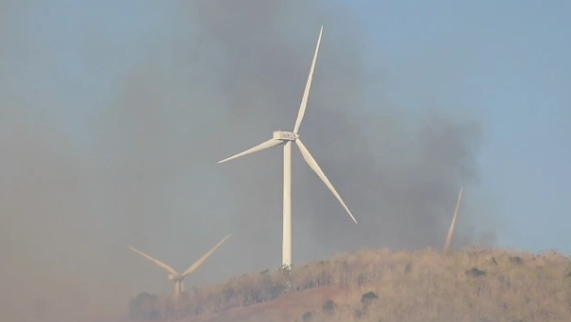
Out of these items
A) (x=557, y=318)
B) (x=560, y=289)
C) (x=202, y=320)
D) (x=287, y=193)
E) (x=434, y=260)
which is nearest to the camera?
(x=557, y=318)

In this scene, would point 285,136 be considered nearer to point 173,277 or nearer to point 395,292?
point 173,277

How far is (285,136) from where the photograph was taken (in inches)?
2009

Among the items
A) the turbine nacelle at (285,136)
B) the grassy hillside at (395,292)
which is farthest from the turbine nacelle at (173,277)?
the turbine nacelle at (285,136)

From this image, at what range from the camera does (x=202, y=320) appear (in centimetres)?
4016

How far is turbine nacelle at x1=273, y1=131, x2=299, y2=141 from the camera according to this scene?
5097cm

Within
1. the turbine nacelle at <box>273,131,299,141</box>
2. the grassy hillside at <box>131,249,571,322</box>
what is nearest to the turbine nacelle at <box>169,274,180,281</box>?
the grassy hillside at <box>131,249,571,322</box>

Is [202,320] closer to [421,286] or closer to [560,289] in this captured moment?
[421,286]

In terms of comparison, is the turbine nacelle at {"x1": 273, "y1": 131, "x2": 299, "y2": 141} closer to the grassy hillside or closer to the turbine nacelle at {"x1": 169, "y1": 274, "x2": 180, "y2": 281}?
the grassy hillside

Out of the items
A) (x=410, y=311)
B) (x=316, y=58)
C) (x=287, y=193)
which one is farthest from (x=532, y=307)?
(x=316, y=58)

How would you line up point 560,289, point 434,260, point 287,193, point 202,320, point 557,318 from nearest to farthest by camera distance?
point 557,318 → point 560,289 → point 202,320 → point 434,260 → point 287,193

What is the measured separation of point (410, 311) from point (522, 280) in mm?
6073

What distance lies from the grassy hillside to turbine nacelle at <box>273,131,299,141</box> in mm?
7170

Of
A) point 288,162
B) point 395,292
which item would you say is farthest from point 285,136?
point 395,292

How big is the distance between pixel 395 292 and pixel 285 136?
15912mm
